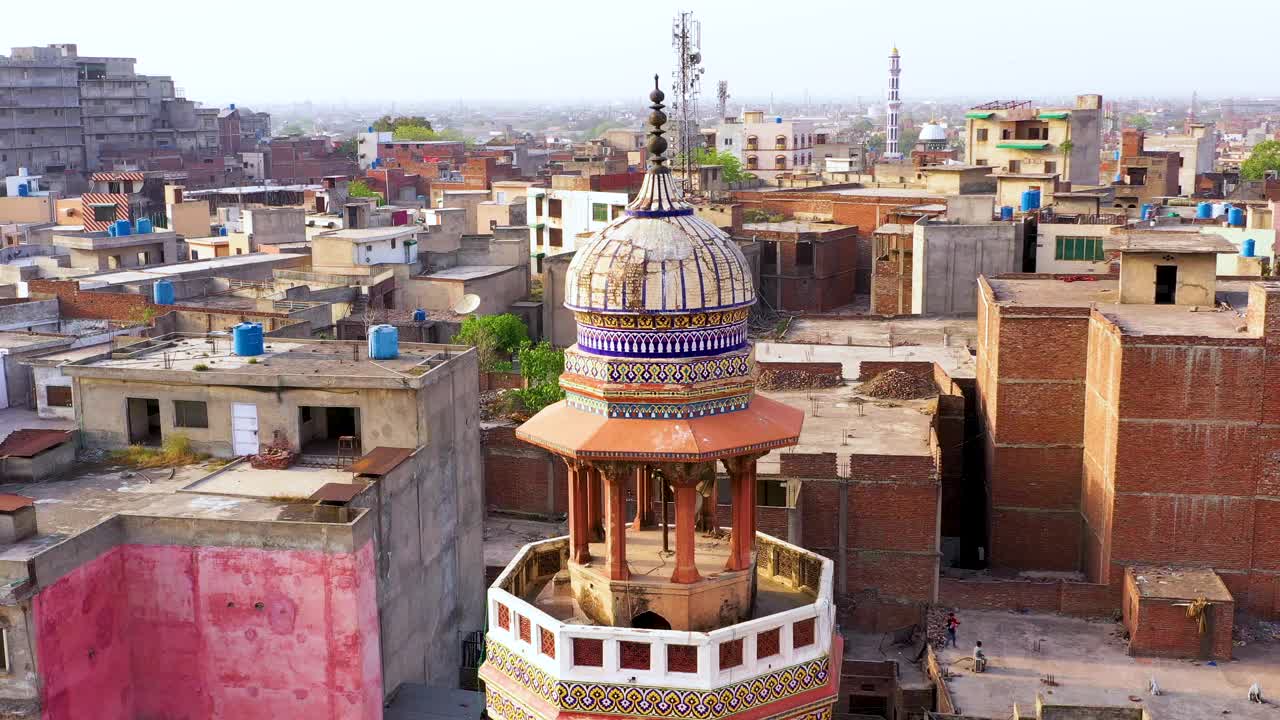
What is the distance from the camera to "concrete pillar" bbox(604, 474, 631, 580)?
37.5ft

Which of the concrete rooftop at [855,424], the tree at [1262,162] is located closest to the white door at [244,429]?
the concrete rooftop at [855,424]

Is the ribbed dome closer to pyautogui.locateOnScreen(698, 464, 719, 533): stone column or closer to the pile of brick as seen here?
pyautogui.locateOnScreen(698, 464, 719, 533): stone column

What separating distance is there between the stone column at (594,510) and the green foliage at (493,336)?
33.4 m

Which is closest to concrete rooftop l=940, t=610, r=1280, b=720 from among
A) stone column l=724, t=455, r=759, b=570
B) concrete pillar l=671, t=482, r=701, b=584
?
stone column l=724, t=455, r=759, b=570

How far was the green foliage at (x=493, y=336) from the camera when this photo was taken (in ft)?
154

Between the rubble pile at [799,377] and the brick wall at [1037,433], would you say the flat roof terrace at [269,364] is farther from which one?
the brick wall at [1037,433]

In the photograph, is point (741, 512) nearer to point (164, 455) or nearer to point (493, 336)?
point (164, 455)

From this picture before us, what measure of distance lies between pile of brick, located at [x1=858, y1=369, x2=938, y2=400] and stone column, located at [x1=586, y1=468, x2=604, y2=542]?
81.0 ft

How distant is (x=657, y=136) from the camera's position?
11516 mm

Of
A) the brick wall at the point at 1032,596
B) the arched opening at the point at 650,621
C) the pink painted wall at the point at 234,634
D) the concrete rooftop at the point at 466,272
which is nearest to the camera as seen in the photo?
the arched opening at the point at 650,621

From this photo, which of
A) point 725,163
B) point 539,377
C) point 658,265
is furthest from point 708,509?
point 725,163

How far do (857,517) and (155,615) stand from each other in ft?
45.7

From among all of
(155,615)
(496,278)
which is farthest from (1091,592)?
(496,278)

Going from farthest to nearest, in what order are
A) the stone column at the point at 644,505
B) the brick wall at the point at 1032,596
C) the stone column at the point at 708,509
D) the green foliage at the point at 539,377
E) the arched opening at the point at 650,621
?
the green foliage at the point at 539,377
the brick wall at the point at 1032,596
the stone column at the point at 644,505
the stone column at the point at 708,509
the arched opening at the point at 650,621
